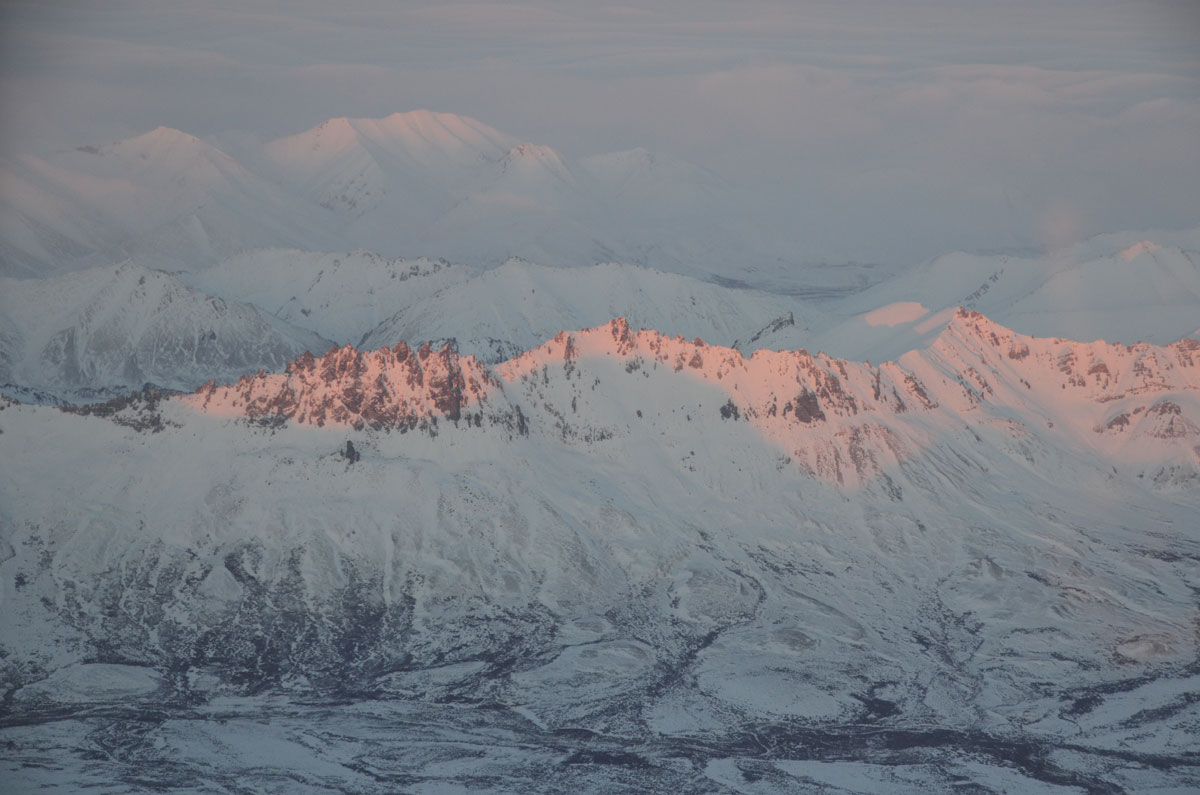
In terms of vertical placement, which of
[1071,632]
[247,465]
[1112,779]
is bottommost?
[1112,779]

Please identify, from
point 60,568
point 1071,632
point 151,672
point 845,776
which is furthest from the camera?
point 1071,632

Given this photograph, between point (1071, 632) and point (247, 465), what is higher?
point (247, 465)

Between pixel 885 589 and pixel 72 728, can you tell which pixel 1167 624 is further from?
pixel 72 728

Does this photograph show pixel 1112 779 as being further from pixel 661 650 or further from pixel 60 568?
pixel 60 568

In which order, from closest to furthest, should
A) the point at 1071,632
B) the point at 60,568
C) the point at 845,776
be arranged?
the point at 845,776
the point at 60,568
the point at 1071,632

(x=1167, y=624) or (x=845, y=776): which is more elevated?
(x=1167, y=624)

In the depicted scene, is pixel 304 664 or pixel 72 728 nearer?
pixel 72 728

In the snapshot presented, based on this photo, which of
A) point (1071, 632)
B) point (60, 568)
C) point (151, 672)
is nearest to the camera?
point (151, 672)

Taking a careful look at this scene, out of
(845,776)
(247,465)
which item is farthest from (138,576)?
(845,776)

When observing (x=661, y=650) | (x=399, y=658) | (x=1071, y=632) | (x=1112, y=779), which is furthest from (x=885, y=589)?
(x=399, y=658)
